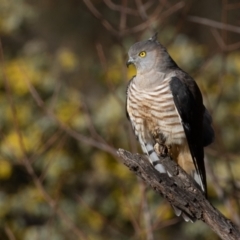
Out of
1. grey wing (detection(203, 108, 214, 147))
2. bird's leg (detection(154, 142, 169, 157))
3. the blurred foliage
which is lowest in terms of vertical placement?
the blurred foliage

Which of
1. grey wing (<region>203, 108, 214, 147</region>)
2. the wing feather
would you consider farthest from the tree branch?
grey wing (<region>203, 108, 214, 147</region>)

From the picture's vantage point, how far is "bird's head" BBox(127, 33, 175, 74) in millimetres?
4734

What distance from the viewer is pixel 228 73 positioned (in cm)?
850

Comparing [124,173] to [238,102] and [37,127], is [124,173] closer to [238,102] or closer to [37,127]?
[37,127]

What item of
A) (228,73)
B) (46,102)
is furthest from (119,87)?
(228,73)

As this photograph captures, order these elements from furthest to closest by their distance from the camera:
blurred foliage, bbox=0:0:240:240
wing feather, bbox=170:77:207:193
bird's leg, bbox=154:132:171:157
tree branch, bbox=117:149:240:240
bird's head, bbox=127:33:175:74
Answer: blurred foliage, bbox=0:0:240:240
bird's head, bbox=127:33:175:74
bird's leg, bbox=154:132:171:157
wing feather, bbox=170:77:207:193
tree branch, bbox=117:149:240:240

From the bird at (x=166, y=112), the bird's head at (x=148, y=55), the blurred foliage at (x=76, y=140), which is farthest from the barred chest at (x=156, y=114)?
the blurred foliage at (x=76, y=140)

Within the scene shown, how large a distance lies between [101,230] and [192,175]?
9.88 feet

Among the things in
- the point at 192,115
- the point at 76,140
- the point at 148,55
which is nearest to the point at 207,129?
the point at 192,115

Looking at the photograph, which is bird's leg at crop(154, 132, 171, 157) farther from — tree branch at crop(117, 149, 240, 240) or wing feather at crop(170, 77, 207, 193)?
tree branch at crop(117, 149, 240, 240)

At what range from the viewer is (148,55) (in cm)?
477

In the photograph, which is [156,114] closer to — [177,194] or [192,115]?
[192,115]

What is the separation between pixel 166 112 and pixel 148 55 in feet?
1.72

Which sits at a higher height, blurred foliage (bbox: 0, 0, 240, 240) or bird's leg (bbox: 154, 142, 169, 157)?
bird's leg (bbox: 154, 142, 169, 157)
